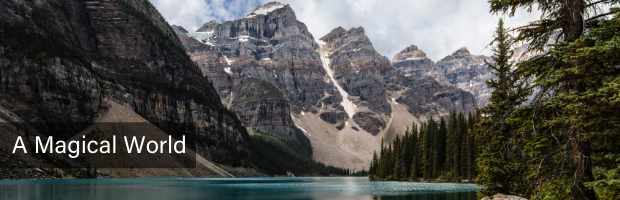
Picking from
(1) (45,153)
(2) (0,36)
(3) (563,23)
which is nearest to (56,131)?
(1) (45,153)

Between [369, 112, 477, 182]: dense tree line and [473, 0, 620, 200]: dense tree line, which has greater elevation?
[473, 0, 620, 200]: dense tree line

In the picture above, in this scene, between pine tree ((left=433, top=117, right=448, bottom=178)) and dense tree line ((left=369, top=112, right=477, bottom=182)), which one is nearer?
dense tree line ((left=369, top=112, right=477, bottom=182))

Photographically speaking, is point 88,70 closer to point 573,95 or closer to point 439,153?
point 439,153

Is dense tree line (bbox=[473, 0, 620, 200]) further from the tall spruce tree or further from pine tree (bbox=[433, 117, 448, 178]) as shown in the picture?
pine tree (bbox=[433, 117, 448, 178])

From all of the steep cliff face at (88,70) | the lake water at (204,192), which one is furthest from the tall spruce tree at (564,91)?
the steep cliff face at (88,70)

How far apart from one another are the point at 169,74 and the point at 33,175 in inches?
4709

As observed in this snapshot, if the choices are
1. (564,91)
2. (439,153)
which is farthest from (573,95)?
(439,153)

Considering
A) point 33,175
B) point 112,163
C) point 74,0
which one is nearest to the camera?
point 33,175

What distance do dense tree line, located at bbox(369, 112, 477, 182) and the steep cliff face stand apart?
10324 centimetres

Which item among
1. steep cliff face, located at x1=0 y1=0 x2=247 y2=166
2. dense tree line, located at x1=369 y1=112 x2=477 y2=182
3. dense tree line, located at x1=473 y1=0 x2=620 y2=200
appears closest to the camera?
dense tree line, located at x1=473 y1=0 x2=620 y2=200

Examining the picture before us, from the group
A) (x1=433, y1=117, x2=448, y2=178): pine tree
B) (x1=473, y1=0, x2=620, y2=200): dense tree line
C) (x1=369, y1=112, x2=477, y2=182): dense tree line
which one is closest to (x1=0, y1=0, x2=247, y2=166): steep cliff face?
(x1=369, y1=112, x2=477, y2=182): dense tree line

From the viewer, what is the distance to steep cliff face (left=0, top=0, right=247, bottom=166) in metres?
115

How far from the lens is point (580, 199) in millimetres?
10797

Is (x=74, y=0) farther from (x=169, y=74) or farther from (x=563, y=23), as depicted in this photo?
(x=563, y=23)
